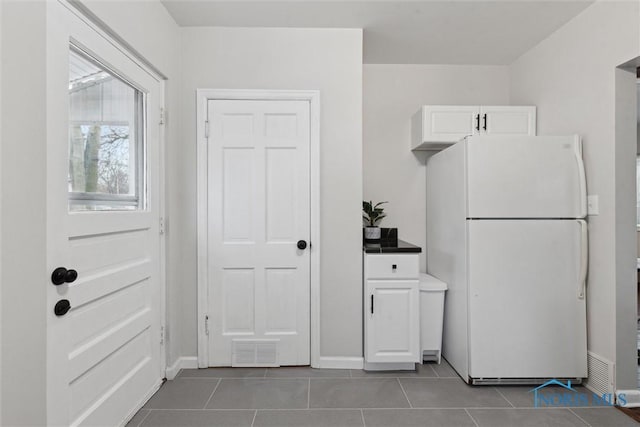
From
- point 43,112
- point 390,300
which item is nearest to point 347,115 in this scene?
point 390,300

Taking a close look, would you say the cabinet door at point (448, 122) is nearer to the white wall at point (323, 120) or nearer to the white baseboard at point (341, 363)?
the white wall at point (323, 120)

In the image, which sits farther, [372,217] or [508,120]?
[372,217]

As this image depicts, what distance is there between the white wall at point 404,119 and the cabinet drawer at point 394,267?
0.81m

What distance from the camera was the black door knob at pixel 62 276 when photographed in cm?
136

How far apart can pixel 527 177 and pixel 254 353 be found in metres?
2.27

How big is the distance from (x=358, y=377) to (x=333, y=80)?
215 centimetres

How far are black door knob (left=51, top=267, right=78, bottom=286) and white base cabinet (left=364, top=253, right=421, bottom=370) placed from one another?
1.73 meters

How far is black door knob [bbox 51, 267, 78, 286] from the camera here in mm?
1362

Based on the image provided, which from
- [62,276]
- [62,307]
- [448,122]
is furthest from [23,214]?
[448,122]

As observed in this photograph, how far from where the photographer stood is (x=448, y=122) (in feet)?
9.54

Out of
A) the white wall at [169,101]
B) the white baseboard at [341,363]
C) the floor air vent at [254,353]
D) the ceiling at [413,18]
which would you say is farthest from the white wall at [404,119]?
the white wall at [169,101]

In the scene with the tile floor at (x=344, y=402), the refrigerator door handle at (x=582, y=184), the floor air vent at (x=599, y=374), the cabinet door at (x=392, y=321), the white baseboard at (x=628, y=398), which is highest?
the refrigerator door handle at (x=582, y=184)

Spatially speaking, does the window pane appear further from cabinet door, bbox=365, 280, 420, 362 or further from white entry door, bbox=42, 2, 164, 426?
cabinet door, bbox=365, 280, 420, 362

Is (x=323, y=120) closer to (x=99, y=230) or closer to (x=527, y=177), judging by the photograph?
(x=527, y=177)
